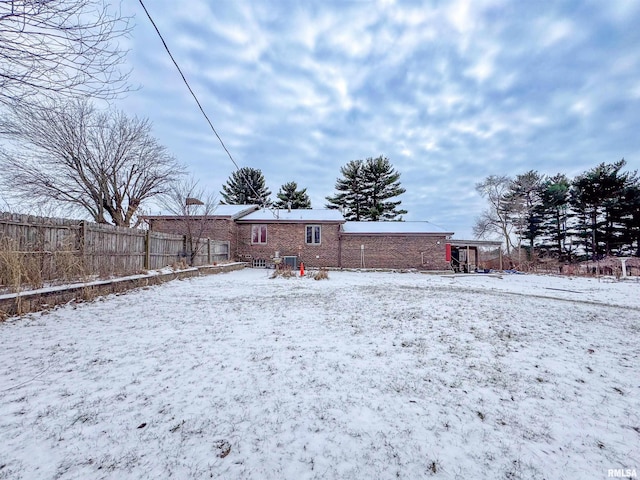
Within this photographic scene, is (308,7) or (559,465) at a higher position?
(308,7)

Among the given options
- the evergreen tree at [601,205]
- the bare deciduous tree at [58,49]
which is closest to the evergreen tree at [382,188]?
the evergreen tree at [601,205]

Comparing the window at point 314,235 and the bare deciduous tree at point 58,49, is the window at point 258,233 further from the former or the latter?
the bare deciduous tree at point 58,49

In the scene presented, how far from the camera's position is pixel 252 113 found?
14641 millimetres

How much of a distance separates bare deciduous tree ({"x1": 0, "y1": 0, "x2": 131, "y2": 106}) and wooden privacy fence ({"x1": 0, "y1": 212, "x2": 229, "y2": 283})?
3.61m

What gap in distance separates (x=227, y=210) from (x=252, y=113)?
292 inches

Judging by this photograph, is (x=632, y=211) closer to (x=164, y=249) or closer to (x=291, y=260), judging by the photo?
(x=291, y=260)

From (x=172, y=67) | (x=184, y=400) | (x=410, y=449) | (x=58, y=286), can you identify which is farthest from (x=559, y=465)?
(x=172, y=67)

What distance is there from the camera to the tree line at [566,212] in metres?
23.6

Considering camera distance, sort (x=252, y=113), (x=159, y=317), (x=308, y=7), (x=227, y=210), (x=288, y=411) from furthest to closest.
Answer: (x=227, y=210)
(x=252, y=113)
(x=308, y=7)
(x=159, y=317)
(x=288, y=411)

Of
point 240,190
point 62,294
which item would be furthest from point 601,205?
point 240,190

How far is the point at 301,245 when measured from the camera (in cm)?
1831

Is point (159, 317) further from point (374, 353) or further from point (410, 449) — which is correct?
point (410, 449)

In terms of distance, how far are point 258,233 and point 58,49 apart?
52.8ft

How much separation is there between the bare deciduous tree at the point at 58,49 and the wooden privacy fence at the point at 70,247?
361cm
